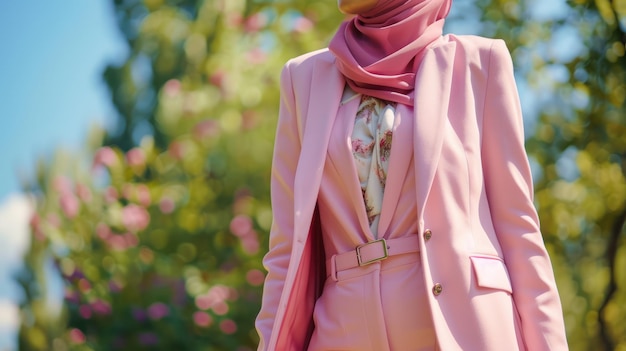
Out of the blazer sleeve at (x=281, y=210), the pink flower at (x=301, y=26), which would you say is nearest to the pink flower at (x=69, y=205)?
the pink flower at (x=301, y=26)

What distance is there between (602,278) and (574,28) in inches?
81.4

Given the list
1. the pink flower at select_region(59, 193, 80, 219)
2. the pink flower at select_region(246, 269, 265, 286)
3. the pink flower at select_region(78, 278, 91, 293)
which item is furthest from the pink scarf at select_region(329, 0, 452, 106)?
the pink flower at select_region(59, 193, 80, 219)

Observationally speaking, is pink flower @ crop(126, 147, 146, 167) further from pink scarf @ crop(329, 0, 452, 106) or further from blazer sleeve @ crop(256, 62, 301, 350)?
pink scarf @ crop(329, 0, 452, 106)

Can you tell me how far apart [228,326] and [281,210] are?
5.44 meters

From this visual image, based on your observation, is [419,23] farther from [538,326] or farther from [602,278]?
[602,278]

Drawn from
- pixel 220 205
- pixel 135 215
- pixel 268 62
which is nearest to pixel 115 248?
pixel 135 215

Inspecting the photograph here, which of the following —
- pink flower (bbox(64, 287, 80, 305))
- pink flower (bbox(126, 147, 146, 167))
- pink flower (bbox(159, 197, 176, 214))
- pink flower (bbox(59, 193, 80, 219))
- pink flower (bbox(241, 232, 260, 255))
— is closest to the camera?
pink flower (bbox(241, 232, 260, 255))

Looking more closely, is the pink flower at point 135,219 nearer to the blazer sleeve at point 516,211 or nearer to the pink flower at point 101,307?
the pink flower at point 101,307

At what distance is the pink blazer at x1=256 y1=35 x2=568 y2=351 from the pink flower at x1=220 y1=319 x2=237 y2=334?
5.38m

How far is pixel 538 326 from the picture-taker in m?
1.92

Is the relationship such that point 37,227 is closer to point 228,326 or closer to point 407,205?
point 228,326

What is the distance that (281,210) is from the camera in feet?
7.14

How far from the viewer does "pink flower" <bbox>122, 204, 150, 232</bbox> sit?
7.84 m

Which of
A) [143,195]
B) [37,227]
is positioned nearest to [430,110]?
[143,195]
